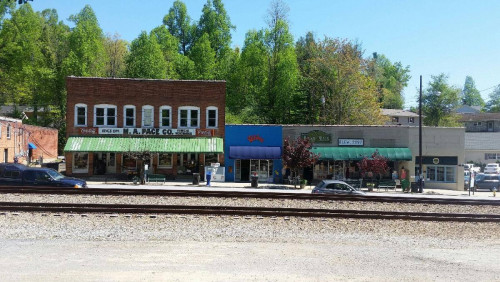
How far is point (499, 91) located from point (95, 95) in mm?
119639

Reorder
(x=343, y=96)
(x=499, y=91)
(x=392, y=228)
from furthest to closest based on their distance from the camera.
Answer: (x=499, y=91) < (x=343, y=96) < (x=392, y=228)

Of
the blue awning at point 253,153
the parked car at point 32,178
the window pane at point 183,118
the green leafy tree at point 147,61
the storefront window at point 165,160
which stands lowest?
the parked car at point 32,178

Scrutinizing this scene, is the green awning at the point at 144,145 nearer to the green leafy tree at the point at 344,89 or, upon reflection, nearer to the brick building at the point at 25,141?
the brick building at the point at 25,141

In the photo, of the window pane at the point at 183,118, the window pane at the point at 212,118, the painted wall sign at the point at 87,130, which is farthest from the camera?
the window pane at the point at 212,118

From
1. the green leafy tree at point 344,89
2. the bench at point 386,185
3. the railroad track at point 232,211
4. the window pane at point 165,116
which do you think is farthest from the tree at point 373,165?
the green leafy tree at point 344,89

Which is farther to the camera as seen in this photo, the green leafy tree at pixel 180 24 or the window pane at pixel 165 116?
the green leafy tree at pixel 180 24

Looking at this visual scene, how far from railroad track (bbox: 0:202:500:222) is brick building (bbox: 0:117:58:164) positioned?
26.6 m

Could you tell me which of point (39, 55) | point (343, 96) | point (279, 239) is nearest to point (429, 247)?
point (279, 239)

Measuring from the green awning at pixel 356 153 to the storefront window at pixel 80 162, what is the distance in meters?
18.7

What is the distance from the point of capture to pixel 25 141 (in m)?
49.3

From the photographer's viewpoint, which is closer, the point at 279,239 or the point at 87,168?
the point at 279,239

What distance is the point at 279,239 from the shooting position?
601 inches

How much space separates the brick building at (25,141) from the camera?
43344mm

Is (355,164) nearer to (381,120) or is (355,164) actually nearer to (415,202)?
(415,202)
